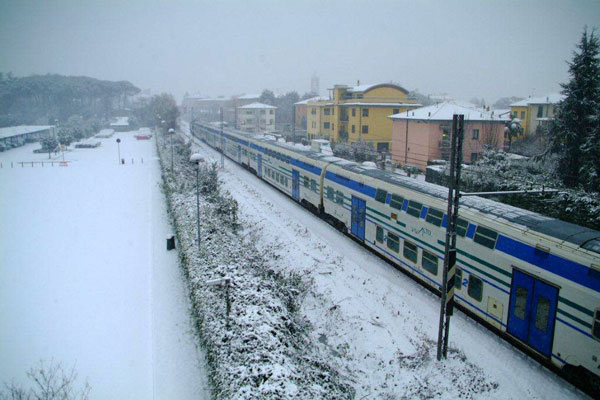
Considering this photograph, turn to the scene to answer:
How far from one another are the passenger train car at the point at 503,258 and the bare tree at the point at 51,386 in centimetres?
1098

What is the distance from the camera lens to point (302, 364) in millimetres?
9016

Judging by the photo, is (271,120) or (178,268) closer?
(178,268)

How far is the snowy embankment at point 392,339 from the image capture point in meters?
9.61

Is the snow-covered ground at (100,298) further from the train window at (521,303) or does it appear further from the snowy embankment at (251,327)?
the train window at (521,303)

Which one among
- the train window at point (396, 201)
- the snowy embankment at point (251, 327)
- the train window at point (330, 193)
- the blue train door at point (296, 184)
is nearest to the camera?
the snowy embankment at point (251, 327)

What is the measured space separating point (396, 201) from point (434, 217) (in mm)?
2422

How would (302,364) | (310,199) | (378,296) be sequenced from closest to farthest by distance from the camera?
(302,364) < (378,296) < (310,199)

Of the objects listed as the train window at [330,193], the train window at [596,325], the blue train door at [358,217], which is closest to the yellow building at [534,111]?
the train window at [330,193]

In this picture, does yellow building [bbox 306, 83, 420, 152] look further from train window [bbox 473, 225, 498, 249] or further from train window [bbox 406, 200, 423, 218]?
train window [bbox 473, 225, 498, 249]

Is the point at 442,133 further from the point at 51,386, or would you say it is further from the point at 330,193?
the point at 51,386

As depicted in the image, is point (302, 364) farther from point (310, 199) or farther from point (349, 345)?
point (310, 199)

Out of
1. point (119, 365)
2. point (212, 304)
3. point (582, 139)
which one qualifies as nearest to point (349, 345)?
point (212, 304)

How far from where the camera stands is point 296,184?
26.5 meters

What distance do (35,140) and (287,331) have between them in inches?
3932
